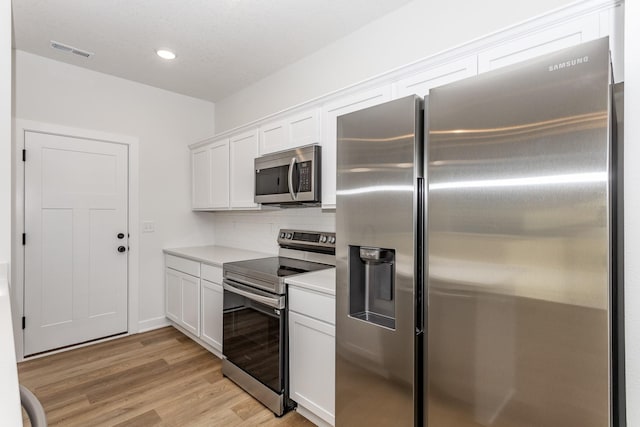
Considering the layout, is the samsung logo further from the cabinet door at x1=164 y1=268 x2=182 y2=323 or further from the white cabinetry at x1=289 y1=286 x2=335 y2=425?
the cabinet door at x1=164 y1=268 x2=182 y2=323

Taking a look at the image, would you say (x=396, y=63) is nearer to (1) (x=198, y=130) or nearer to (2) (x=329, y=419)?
(2) (x=329, y=419)

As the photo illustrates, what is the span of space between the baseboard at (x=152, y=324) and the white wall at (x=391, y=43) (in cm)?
254

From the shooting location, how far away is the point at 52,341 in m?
3.06

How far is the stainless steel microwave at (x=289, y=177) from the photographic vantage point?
2357 mm

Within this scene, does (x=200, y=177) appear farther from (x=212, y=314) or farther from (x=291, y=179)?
(x=291, y=179)

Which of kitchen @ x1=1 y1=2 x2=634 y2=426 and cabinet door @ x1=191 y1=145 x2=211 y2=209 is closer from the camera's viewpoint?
kitchen @ x1=1 y1=2 x2=634 y2=426

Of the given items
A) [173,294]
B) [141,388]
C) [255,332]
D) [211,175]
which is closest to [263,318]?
[255,332]

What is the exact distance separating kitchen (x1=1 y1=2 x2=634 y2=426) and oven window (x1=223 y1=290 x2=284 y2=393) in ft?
2.83

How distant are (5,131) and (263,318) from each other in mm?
1651

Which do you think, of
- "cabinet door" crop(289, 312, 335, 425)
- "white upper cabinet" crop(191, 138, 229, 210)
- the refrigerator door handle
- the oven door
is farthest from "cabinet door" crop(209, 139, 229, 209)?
the refrigerator door handle

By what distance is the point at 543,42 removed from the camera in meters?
1.39

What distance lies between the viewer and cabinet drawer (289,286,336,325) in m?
1.83

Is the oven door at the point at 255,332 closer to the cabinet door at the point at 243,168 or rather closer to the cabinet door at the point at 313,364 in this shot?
the cabinet door at the point at 313,364

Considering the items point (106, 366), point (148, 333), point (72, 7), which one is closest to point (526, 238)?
point (72, 7)
